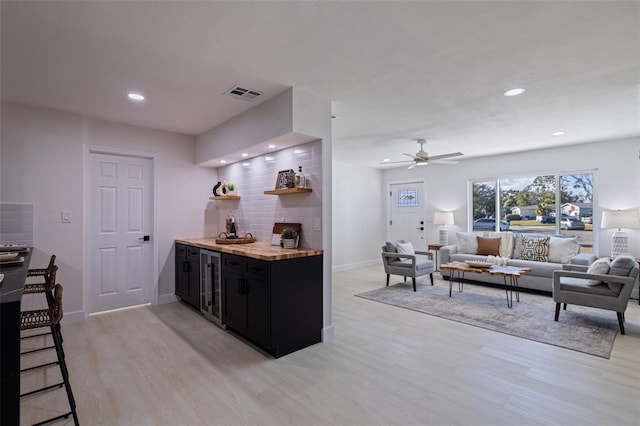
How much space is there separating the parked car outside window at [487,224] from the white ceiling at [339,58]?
282 centimetres

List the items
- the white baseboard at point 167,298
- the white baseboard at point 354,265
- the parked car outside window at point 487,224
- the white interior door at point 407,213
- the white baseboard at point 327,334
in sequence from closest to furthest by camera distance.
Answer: the white baseboard at point 327,334 → the white baseboard at point 167,298 → the parked car outside window at point 487,224 → the white baseboard at point 354,265 → the white interior door at point 407,213

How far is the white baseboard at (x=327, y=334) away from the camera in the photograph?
3217 millimetres

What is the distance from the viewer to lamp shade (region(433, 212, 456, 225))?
6.86m

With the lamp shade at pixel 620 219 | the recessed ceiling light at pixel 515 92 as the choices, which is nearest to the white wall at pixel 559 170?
the lamp shade at pixel 620 219

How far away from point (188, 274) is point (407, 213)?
546cm

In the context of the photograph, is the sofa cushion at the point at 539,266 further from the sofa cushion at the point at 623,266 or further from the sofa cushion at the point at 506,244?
the sofa cushion at the point at 623,266

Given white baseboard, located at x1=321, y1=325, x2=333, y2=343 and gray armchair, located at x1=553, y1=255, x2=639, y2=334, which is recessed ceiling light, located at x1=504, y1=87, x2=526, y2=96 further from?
white baseboard, located at x1=321, y1=325, x2=333, y2=343

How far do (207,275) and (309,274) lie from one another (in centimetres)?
146

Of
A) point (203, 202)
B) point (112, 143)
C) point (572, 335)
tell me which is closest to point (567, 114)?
point (572, 335)

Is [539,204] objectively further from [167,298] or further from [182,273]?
[167,298]

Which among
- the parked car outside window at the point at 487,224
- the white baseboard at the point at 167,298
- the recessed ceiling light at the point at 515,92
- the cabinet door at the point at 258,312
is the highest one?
the recessed ceiling light at the point at 515,92

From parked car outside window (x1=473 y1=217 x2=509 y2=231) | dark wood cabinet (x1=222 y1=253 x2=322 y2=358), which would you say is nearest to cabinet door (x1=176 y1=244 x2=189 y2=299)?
dark wood cabinet (x1=222 y1=253 x2=322 y2=358)

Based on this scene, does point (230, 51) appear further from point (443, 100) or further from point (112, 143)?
point (112, 143)

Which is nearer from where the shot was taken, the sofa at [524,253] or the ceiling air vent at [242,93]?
the ceiling air vent at [242,93]
